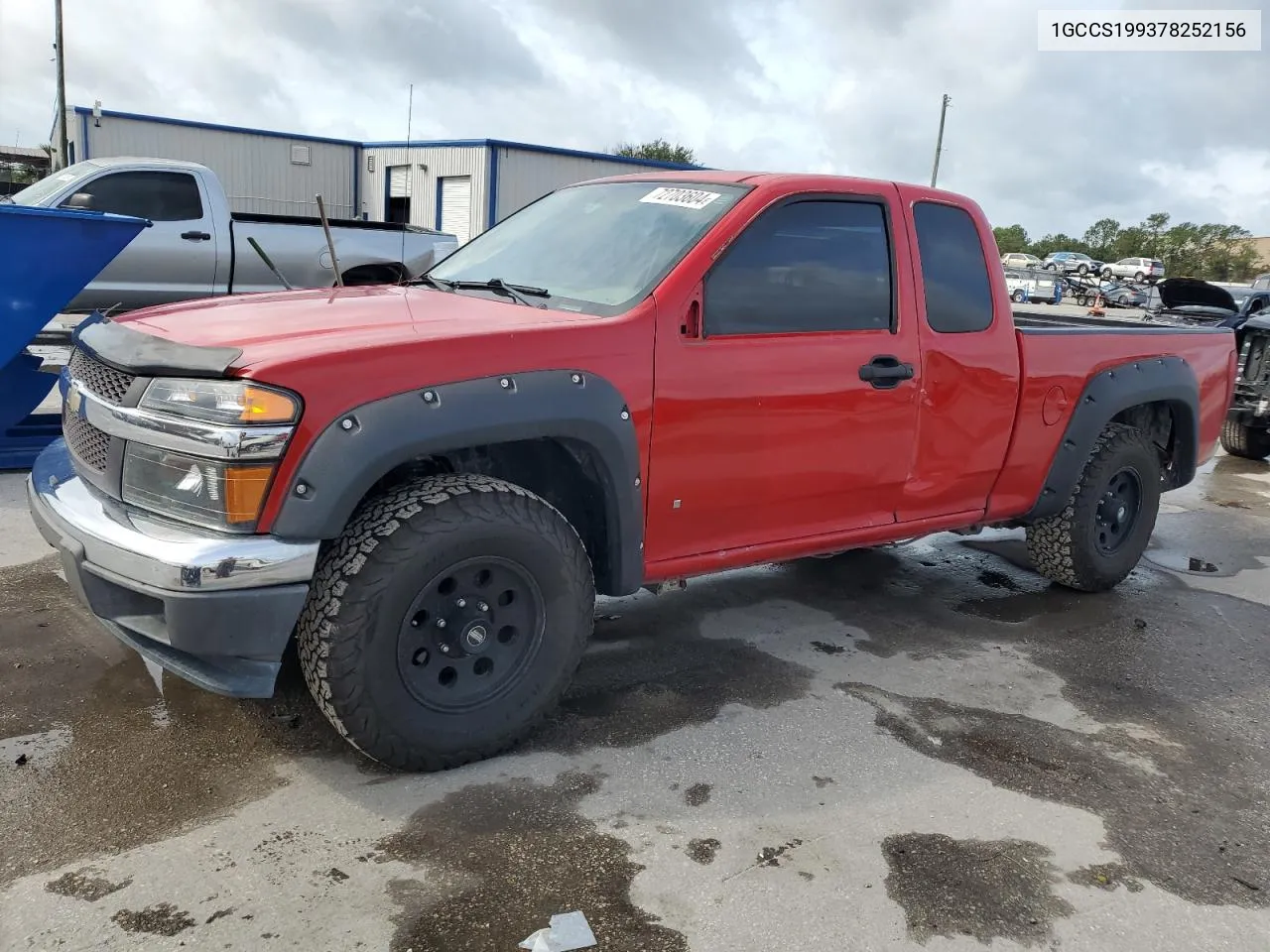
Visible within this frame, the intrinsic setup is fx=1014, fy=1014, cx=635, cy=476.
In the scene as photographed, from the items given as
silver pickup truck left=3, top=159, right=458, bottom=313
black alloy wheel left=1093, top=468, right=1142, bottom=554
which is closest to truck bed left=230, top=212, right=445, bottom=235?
silver pickup truck left=3, top=159, right=458, bottom=313

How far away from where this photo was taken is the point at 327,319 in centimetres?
304

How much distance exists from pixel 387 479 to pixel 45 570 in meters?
2.30

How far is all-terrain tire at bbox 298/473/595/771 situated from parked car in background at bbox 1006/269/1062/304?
3473 centimetres

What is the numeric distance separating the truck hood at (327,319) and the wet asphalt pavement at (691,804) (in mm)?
1227

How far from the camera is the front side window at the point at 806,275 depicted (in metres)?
3.41

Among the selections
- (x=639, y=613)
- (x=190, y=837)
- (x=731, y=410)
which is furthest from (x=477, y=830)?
(x=639, y=613)

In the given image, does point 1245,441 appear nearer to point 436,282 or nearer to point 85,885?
point 436,282

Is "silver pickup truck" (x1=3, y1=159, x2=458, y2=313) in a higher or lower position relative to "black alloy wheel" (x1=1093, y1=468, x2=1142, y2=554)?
higher

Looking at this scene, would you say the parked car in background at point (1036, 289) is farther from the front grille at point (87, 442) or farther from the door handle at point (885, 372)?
the front grille at point (87, 442)

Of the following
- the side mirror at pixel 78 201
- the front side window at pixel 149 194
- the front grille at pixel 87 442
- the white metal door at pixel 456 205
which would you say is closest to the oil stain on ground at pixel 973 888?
the front grille at pixel 87 442

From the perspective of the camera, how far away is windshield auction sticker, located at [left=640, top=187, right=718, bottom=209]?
3.63 metres

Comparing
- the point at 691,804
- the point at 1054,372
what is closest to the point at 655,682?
the point at 691,804

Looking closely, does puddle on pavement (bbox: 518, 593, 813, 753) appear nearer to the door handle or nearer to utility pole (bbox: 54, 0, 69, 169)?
the door handle

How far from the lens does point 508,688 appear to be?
305cm
